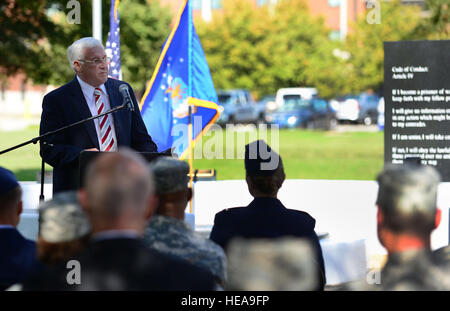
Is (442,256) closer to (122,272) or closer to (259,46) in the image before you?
(122,272)

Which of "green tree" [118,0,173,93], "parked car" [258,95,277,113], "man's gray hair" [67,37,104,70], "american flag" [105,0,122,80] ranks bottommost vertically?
"man's gray hair" [67,37,104,70]

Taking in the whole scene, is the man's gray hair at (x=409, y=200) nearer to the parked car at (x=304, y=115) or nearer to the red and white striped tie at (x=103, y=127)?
the red and white striped tie at (x=103, y=127)

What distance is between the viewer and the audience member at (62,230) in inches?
104

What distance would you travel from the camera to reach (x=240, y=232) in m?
A: 3.73

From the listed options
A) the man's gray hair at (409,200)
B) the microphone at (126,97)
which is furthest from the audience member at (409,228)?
the microphone at (126,97)

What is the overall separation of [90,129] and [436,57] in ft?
16.4

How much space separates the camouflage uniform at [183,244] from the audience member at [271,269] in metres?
0.09

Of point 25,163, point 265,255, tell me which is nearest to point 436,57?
point 265,255

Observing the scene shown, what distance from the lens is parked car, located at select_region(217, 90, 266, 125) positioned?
42000mm

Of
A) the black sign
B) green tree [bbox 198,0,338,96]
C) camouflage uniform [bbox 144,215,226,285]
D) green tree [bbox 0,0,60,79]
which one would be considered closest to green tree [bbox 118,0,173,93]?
green tree [bbox 198,0,338,96]

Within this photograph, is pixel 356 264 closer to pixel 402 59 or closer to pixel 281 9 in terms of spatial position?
pixel 402 59

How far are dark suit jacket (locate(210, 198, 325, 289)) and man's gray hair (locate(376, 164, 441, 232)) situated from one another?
1.09 meters

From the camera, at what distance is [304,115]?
40.7 metres

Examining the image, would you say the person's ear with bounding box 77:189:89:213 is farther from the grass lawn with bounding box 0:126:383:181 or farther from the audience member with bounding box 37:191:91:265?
the grass lawn with bounding box 0:126:383:181
